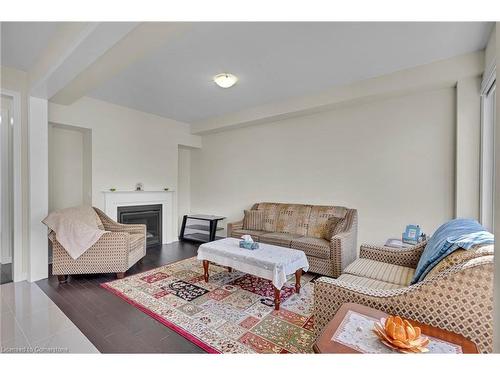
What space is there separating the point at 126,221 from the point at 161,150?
1.52 metres

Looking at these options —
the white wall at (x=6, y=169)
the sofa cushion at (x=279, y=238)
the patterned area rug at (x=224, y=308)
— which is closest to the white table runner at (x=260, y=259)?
the patterned area rug at (x=224, y=308)

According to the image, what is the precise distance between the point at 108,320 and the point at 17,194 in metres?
2.13

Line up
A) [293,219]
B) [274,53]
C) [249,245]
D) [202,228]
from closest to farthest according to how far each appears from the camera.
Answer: [274,53], [249,245], [293,219], [202,228]

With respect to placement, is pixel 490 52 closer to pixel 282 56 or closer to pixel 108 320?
pixel 282 56

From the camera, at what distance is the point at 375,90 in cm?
321

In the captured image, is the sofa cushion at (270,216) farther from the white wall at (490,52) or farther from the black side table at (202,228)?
the white wall at (490,52)

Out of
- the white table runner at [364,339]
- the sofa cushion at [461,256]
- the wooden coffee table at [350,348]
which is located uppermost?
the sofa cushion at [461,256]

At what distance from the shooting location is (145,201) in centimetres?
463

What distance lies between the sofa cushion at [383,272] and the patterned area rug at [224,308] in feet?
1.98

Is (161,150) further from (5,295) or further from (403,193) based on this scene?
(403,193)

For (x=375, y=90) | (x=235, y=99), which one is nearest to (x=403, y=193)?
(x=375, y=90)

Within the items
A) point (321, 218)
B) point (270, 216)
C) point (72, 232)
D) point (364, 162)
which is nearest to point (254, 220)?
point (270, 216)

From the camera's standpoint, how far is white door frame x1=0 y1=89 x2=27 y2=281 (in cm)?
298

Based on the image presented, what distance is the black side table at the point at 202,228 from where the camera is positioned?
500cm
